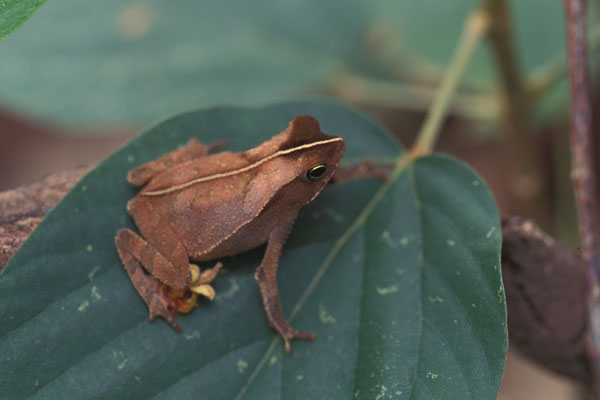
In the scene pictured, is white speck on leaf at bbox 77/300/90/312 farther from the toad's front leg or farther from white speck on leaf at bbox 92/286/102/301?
the toad's front leg

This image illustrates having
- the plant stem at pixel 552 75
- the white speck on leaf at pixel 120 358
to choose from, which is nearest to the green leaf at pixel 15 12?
the white speck on leaf at pixel 120 358

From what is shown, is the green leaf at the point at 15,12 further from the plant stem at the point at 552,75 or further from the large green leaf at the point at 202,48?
the plant stem at the point at 552,75

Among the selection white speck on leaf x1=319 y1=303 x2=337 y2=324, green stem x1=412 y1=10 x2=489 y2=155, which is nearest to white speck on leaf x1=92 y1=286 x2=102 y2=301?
white speck on leaf x1=319 y1=303 x2=337 y2=324

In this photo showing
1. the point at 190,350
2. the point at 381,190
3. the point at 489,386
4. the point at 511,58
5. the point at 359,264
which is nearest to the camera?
the point at 489,386

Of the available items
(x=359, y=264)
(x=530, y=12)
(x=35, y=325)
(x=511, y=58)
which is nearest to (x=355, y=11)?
(x=530, y=12)

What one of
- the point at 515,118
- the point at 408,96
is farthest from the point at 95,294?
the point at 408,96

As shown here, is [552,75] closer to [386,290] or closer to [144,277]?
[386,290]

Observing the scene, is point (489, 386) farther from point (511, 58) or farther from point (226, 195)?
point (511, 58)
